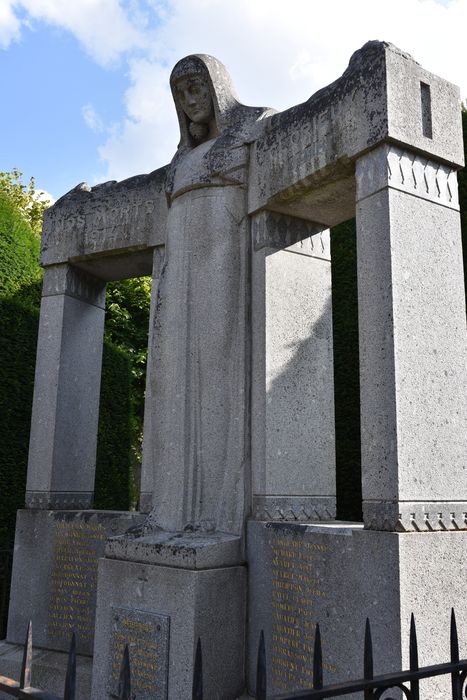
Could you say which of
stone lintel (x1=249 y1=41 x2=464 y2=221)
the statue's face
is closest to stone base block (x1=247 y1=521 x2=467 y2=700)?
stone lintel (x1=249 y1=41 x2=464 y2=221)

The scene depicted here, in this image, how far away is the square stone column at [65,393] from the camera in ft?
20.9

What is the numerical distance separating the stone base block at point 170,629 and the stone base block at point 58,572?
3.43 feet

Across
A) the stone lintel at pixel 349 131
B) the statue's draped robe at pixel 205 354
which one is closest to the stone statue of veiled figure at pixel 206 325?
the statue's draped robe at pixel 205 354

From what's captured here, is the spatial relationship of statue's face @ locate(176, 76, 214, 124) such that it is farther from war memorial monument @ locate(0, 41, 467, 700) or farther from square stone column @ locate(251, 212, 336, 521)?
square stone column @ locate(251, 212, 336, 521)

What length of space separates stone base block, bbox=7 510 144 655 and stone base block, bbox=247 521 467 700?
1.65 m

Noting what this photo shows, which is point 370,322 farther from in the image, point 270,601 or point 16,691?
point 16,691

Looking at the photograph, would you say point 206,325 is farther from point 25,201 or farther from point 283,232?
point 25,201

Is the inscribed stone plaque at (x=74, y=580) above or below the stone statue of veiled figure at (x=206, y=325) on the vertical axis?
below

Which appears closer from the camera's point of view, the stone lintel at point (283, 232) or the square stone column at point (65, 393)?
the stone lintel at point (283, 232)

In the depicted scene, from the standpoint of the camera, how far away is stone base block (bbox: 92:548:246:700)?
414 cm

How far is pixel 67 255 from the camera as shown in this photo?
6703 millimetres

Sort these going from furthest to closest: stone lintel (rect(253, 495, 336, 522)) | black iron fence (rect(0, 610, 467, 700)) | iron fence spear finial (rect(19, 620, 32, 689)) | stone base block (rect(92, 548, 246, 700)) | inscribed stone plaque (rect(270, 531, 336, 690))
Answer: stone lintel (rect(253, 495, 336, 522))
stone base block (rect(92, 548, 246, 700))
inscribed stone plaque (rect(270, 531, 336, 690))
iron fence spear finial (rect(19, 620, 32, 689))
black iron fence (rect(0, 610, 467, 700))

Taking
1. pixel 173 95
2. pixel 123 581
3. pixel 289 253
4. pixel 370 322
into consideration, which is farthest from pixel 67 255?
pixel 370 322

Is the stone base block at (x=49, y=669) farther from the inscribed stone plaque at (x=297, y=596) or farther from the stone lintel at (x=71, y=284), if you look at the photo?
the stone lintel at (x=71, y=284)
